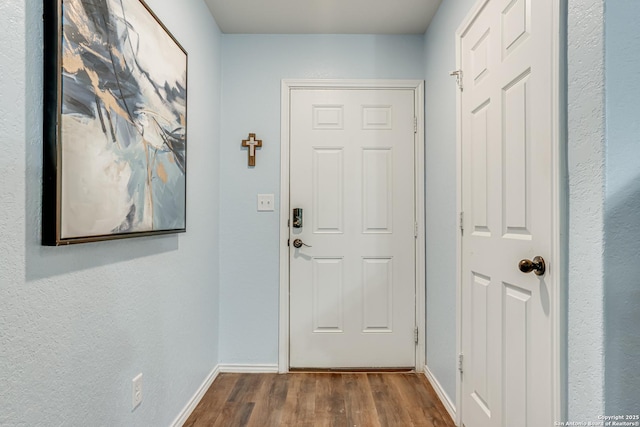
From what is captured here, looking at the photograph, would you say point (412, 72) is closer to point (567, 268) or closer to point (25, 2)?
point (567, 268)

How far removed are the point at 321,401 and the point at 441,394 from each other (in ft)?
2.27

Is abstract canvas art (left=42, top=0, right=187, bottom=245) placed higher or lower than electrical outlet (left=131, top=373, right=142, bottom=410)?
higher

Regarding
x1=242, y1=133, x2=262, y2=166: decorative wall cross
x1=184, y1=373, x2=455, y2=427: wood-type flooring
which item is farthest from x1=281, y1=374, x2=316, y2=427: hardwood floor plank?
x1=242, y1=133, x2=262, y2=166: decorative wall cross

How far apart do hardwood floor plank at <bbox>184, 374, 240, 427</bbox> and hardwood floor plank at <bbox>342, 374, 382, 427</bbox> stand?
0.71 metres

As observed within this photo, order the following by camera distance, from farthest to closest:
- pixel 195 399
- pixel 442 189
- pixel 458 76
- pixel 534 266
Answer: pixel 442 189
pixel 195 399
pixel 458 76
pixel 534 266

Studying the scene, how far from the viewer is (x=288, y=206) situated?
2646 millimetres

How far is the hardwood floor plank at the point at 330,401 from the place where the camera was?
6.54 feet

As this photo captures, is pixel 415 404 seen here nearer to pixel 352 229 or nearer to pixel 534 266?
pixel 352 229

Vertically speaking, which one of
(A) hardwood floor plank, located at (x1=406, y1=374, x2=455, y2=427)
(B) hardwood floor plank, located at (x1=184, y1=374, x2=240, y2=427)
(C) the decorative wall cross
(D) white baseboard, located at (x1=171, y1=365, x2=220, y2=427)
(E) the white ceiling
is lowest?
(B) hardwood floor plank, located at (x1=184, y1=374, x2=240, y2=427)

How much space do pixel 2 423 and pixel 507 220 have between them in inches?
63.4

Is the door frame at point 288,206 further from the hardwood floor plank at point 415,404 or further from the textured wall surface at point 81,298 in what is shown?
the textured wall surface at point 81,298

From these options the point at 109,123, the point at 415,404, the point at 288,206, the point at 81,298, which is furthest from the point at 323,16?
the point at 415,404

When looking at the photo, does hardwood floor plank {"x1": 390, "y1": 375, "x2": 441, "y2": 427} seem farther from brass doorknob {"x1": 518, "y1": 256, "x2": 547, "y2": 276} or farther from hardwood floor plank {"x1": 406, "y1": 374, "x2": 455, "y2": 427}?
brass doorknob {"x1": 518, "y1": 256, "x2": 547, "y2": 276}

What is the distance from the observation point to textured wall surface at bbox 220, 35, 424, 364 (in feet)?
8.67
